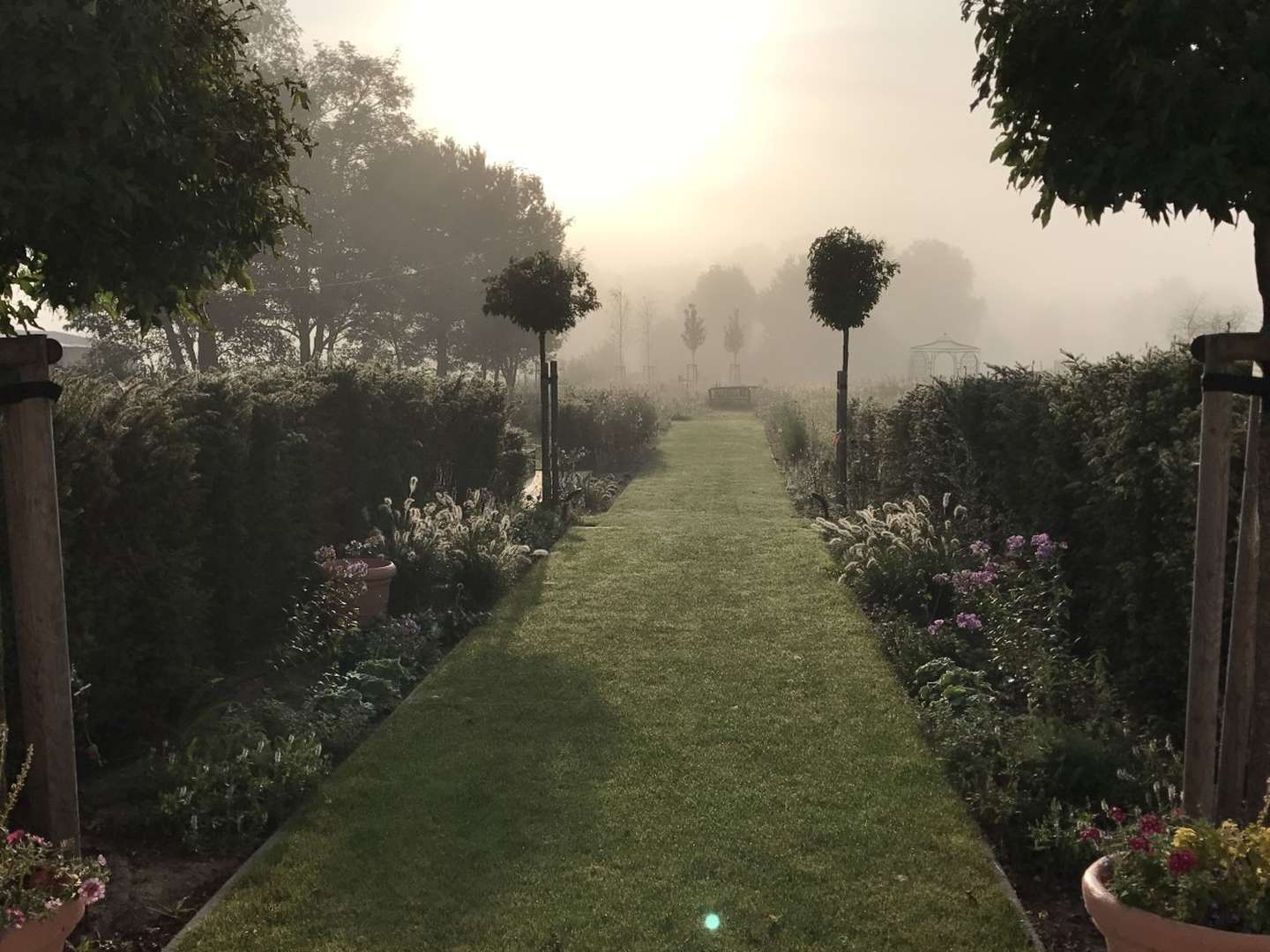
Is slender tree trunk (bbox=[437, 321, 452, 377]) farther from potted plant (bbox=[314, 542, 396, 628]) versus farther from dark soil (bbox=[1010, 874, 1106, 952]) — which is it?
dark soil (bbox=[1010, 874, 1106, 952])

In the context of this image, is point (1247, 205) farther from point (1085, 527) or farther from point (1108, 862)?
point (1085, 527)

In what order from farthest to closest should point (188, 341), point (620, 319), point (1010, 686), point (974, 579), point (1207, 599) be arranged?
1. point (620, 319)
2. point (188, 341)
3. point (974, 579)
4. point (1010, 686)
5. point (1207, 599)

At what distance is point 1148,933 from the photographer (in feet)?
8.63

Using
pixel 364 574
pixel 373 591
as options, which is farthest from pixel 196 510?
pixel 373 591

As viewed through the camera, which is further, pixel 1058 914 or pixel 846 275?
pixel 846 275

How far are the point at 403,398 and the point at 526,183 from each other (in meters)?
42.8

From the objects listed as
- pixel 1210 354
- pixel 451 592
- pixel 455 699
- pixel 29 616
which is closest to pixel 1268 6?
pixel 1210 354

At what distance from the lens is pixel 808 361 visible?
452ft

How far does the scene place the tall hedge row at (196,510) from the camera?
190 inches

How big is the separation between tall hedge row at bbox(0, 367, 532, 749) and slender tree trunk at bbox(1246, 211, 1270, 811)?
4.97 meters

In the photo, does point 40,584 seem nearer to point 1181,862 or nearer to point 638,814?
point 638,814

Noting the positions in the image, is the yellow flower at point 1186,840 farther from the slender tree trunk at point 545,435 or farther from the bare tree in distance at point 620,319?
the bare tree in distance at point 620,319

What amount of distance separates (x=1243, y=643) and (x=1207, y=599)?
0.60 ft

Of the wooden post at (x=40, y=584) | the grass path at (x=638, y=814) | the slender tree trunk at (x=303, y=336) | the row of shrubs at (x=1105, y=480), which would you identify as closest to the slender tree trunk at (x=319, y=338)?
the slender tree trunk at (x=303, y=336)
